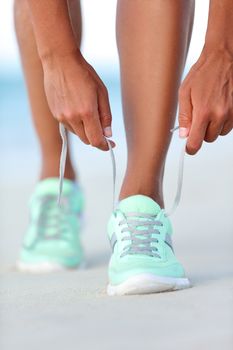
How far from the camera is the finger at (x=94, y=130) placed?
Result: 1.42 m

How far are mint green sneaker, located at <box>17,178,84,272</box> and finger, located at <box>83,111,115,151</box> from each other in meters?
0.43

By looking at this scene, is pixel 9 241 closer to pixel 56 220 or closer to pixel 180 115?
pixel 56 220

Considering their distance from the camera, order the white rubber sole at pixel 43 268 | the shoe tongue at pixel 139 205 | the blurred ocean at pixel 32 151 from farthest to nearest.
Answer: the blurred ocean at pixel 32 151
the white rubber sole at pixel 43 268
the shoe tongue at pixel 139 205

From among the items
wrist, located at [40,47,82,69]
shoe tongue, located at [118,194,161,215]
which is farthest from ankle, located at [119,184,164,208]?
wrist, located at [40,47,82,69]

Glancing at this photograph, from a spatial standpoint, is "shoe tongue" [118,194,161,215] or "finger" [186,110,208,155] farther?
"shoe tongue" [118,194,161,215]

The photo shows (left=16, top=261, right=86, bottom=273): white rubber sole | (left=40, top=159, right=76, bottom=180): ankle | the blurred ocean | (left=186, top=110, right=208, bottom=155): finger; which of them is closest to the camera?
(left=186, top=110, right=208, bottom=155): finger

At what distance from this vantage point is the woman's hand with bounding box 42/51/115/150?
1425mm

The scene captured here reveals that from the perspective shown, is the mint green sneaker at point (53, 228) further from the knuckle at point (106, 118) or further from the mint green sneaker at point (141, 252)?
the knuckle at point (106, 118)

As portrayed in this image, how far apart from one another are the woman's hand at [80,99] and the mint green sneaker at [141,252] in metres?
0.14

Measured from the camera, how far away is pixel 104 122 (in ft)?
4.74

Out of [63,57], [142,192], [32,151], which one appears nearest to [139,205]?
[142,192]

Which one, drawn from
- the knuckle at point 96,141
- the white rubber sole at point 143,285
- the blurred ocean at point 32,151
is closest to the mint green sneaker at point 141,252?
the white rubber sole at point 143,285

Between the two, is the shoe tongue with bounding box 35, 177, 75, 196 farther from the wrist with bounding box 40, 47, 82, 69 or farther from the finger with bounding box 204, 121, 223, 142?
the finger with bounding box 204, 121, 223, 142

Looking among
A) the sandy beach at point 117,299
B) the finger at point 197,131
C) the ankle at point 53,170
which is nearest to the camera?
the sandy beach at point 117,299
